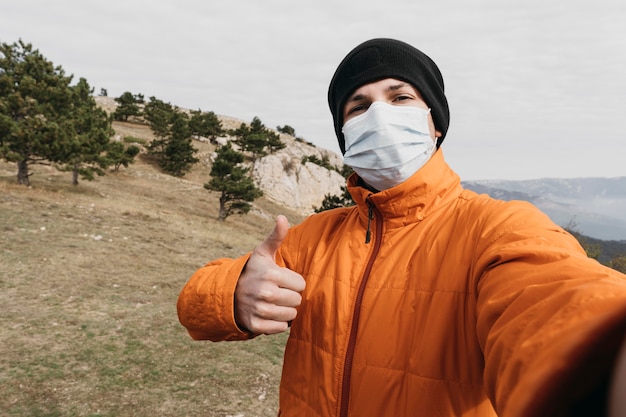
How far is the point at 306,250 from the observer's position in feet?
6.29

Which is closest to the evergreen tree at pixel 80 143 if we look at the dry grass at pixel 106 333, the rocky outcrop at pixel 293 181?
the dry grass at pixel 106 333

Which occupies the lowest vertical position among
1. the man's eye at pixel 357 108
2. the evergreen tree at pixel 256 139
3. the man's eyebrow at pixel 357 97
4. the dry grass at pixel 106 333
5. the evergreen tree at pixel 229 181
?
the dry grass at pixel 106 333

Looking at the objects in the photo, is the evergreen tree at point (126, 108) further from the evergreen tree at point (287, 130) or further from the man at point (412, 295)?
the man at point (412, 295)

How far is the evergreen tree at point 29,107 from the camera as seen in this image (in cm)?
1393

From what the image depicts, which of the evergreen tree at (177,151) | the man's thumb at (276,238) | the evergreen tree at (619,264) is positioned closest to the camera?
the man's thumb at (276,238)

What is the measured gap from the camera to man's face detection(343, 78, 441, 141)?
2051mm

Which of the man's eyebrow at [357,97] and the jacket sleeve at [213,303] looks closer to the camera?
the jacket sleeve at [213,303]

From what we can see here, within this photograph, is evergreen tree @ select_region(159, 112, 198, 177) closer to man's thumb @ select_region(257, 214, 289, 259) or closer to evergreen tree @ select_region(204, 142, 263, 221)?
evergreen tree @ select_region(204, 142, 263, 221)

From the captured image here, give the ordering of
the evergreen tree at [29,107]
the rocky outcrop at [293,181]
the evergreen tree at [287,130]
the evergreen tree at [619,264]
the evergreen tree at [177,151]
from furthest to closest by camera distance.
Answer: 1. the evergreen tree at [287,130]
2. the rocky outcrop at [293,181]
3. the evergreen tree at [177,151]
4. the evergreen tree at [619,264]
5. the evergreen tree at [29,107]

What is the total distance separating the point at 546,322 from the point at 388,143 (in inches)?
54.0

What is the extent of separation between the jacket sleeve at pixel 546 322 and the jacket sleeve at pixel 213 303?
41.4 inches

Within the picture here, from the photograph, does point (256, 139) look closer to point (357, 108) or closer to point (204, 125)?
point (204, 125)

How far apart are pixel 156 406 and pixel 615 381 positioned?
16.1 feet

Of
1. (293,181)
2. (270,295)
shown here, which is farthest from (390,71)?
(293,181)
